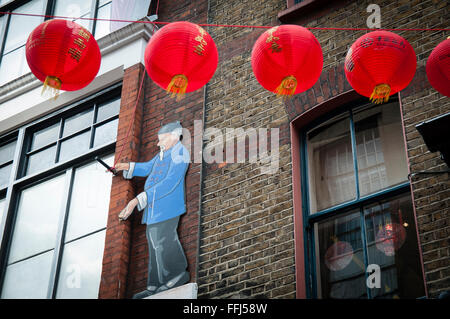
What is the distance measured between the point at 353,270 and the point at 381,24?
2909 millimetres

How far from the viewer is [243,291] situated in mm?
7207

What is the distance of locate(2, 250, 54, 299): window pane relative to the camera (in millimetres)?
8984

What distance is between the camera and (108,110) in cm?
990

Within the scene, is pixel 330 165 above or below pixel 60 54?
below

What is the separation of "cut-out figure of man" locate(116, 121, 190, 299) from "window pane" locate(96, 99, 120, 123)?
1141 mm

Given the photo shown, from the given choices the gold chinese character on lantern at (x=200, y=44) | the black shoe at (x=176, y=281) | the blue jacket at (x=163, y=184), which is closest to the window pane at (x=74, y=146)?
the blue jacket at (x=163, y=184)

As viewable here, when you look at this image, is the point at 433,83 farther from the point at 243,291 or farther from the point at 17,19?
the point at 17,19

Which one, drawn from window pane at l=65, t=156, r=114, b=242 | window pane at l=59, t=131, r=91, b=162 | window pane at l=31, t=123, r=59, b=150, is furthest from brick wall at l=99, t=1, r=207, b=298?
window pane at l=31, t=123, r=59, b=150

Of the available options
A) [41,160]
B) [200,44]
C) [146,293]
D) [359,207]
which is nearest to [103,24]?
[41,160]

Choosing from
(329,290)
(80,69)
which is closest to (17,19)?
Answer: (80,69)

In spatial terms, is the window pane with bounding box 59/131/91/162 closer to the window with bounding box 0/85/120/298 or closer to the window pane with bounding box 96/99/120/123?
the window with bounding box 0/85/120/298

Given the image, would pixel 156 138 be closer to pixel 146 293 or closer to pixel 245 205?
pixel 245 205

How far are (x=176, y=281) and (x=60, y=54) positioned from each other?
2.77 metres

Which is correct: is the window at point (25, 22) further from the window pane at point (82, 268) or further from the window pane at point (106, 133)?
the window pane at point (82, 268)
